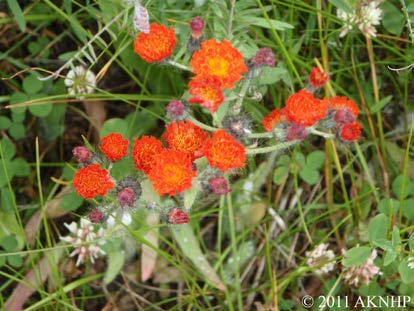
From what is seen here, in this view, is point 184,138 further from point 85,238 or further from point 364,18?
point 364,18

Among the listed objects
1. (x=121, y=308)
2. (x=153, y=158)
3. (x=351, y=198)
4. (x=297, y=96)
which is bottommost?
(x=121, y=308)

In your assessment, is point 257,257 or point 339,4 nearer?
point 339,4

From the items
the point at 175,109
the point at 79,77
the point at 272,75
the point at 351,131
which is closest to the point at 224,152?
the point at 175,109

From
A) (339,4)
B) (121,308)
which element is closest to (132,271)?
(121,308)

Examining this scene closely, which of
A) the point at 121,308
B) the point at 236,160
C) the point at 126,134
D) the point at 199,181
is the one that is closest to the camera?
the point at 236,160

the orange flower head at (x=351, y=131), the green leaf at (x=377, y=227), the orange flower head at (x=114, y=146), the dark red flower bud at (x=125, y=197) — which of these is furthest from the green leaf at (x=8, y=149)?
the green leaf at (x=377, y=227)

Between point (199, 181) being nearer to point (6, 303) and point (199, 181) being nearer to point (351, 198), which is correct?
point (351, 198)
